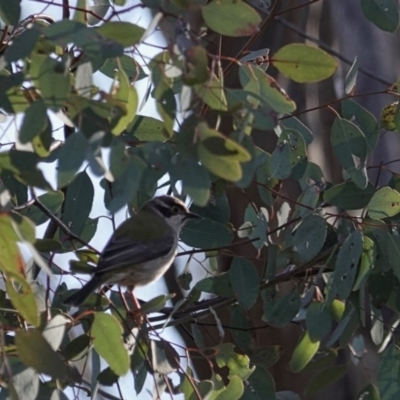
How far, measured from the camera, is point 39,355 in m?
1.97

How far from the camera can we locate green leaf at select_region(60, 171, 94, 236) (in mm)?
2904

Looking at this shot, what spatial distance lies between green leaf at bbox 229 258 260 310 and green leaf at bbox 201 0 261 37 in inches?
38.2

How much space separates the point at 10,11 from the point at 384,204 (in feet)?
4.18

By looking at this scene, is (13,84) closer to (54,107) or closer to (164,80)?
(54,107)

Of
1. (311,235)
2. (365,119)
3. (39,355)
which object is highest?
(39,355)

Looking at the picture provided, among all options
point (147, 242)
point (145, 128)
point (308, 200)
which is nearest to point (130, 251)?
point (147, 242)

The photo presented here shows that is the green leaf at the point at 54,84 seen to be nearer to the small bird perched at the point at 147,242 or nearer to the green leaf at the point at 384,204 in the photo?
the small bird perched at the point at 147,242

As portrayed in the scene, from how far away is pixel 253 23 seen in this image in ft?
7.18

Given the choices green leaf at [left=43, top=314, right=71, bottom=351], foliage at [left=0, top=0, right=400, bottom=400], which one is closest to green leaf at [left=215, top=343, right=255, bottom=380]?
foliage at [left=0, top=0, right=400, bottom=400]

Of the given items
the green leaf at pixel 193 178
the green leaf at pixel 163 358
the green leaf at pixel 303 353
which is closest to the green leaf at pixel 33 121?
the green leaf at pixel 193 178

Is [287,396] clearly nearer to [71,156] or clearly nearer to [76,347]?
[76,347]

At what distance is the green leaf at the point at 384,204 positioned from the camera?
2.88 m

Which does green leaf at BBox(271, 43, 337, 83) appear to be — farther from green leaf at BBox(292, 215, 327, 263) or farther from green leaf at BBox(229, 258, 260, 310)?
green leaf at BBox(229, 258, 260, 310)

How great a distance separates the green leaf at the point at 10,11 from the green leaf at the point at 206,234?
2.96 feet
